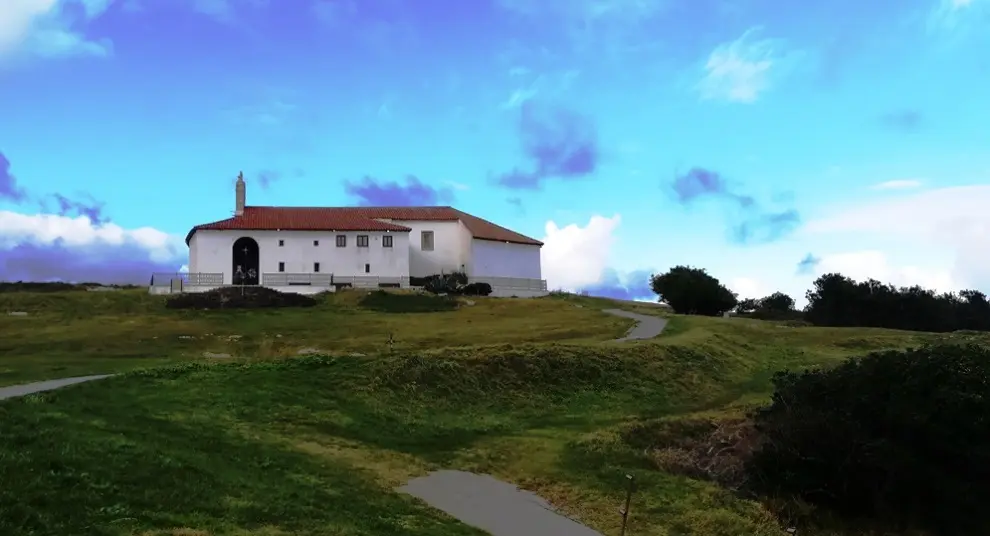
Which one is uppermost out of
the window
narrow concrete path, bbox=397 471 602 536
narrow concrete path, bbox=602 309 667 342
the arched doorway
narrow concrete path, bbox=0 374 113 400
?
the window

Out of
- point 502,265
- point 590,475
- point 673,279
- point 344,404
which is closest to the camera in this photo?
point 590,475

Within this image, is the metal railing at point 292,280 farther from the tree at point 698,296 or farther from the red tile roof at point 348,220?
the tree at point 698,296

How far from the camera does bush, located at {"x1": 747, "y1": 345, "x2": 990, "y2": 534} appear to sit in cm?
1370

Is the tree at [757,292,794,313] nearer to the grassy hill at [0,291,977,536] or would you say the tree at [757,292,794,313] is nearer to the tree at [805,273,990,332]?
the tree at [805,273,990,332]

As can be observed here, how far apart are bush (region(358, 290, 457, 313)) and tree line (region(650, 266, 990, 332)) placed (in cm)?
1655

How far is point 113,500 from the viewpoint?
8.90 m

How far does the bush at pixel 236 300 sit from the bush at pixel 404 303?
10.3 feet

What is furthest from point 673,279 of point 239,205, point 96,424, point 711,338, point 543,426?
point 96,424

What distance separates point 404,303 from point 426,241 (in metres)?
14.6

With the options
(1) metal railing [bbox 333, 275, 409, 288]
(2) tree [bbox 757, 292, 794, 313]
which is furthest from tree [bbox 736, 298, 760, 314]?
(1) metal railing [bbox 333, 275, 409, 288]

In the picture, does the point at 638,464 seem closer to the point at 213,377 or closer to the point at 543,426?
the point at 543,426

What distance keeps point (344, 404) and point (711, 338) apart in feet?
56.7

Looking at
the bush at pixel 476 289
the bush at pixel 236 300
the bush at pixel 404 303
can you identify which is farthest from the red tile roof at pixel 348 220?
the bush at pixel 404 303

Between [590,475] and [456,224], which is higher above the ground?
[456,224]
